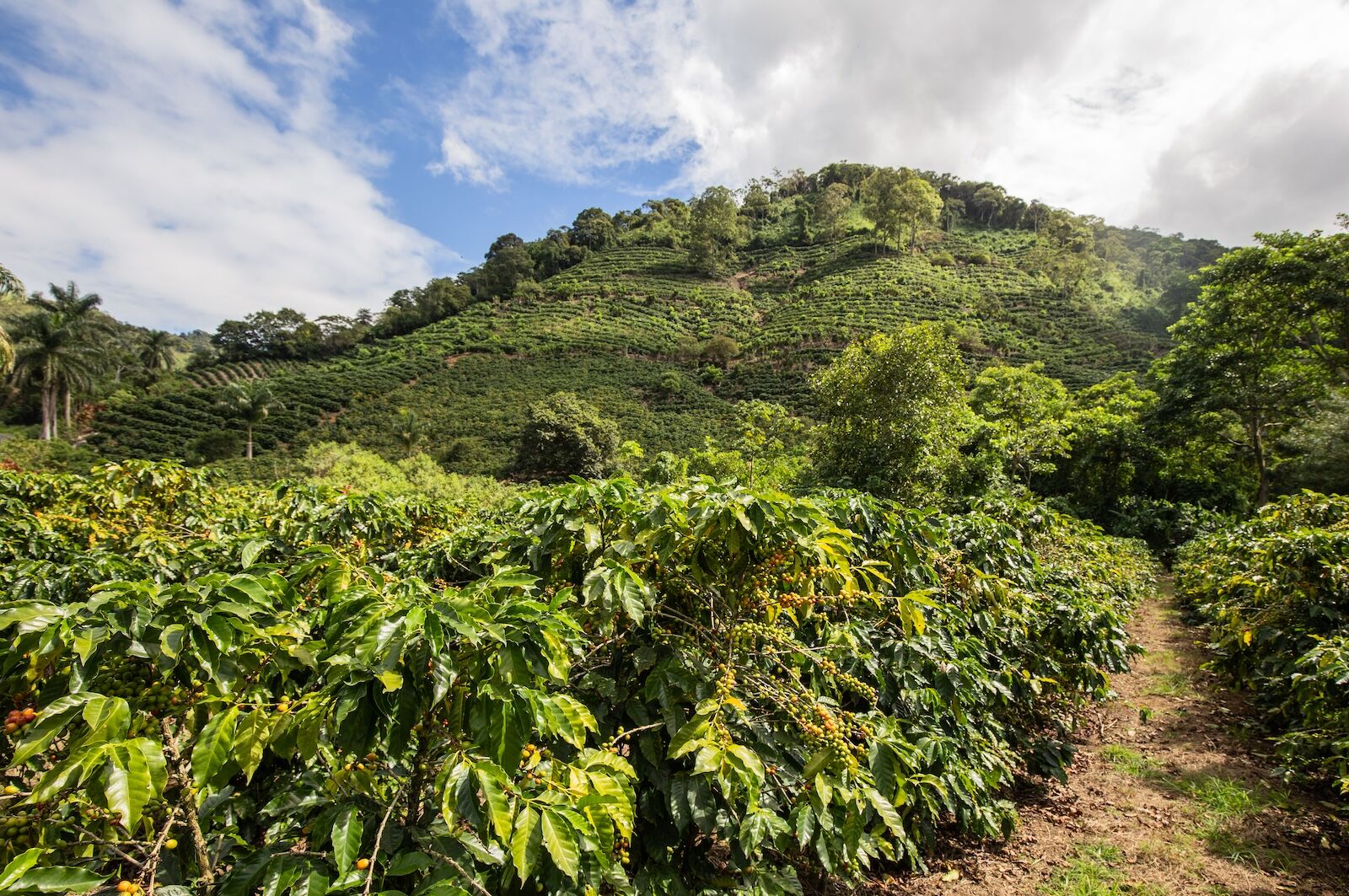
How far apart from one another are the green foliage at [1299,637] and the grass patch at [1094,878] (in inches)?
46.0

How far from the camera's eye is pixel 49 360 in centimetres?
2831

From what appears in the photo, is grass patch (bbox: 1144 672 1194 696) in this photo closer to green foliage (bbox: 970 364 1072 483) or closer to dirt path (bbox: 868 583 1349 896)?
dirt path (bbox: 868 583 1349 896)

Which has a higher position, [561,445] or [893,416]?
[561,445]

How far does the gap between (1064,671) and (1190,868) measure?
3.86 ft

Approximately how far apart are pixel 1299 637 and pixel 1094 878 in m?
2.87

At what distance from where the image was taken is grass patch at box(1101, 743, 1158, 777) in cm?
424

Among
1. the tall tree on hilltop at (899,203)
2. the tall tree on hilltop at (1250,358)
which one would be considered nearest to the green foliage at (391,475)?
the tall tree on hilltop at (1250,358)

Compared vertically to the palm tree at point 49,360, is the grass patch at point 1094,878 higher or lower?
lower

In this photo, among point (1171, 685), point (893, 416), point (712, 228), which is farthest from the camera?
point (712, 228)

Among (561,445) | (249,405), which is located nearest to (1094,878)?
(561,445)

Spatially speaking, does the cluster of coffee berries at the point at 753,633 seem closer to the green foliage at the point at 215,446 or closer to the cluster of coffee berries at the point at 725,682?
the cluster of coffee berries at the point at 725,682

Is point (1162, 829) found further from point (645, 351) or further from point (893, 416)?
point (645, 351)

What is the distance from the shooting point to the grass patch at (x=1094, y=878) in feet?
9.73

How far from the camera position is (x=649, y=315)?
162 feet
